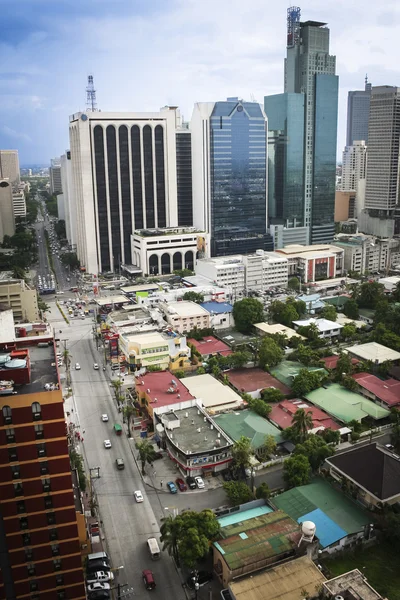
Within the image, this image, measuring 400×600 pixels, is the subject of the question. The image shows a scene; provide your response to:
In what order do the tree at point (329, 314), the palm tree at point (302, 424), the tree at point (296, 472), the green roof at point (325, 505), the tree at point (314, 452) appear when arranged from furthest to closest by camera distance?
1. the tree at point (329, 314)
2. the palm tree at point (302, 424)
3. the tree at point (314, 452)
4. the tree at point (296, 472)
5. the green roof at point (325, 505)

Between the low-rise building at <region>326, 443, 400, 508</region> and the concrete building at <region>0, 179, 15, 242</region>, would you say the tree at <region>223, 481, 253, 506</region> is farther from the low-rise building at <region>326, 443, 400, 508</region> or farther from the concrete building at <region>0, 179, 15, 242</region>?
the concrete building at <region>0, 179, 15, 242</region>

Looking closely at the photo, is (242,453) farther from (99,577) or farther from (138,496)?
(99,577)

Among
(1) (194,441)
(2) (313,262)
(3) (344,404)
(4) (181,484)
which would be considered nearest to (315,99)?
(2) (313,262)

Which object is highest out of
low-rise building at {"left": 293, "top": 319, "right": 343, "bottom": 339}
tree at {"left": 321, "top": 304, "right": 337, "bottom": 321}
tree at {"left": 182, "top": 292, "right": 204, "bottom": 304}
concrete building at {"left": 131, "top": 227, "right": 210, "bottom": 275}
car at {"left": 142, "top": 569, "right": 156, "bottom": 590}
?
concrete building at {"left": 131, "top": 227, "right": 210, "bottom": 275}

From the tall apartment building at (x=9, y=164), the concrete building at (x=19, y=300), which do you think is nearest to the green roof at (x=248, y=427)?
the concrete building at (x=19, y=300)

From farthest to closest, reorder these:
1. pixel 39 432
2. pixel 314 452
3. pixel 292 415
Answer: pixel 292 415, pixel 314 452, pixel 39 432

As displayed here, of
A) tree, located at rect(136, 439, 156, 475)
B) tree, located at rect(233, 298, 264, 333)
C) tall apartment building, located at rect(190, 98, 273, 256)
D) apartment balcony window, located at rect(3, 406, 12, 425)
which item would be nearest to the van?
tree, located at rect(136, 439, 156, 475)

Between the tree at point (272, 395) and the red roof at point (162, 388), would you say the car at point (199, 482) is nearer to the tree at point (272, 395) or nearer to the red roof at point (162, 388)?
the red roof at point (162, 388)
